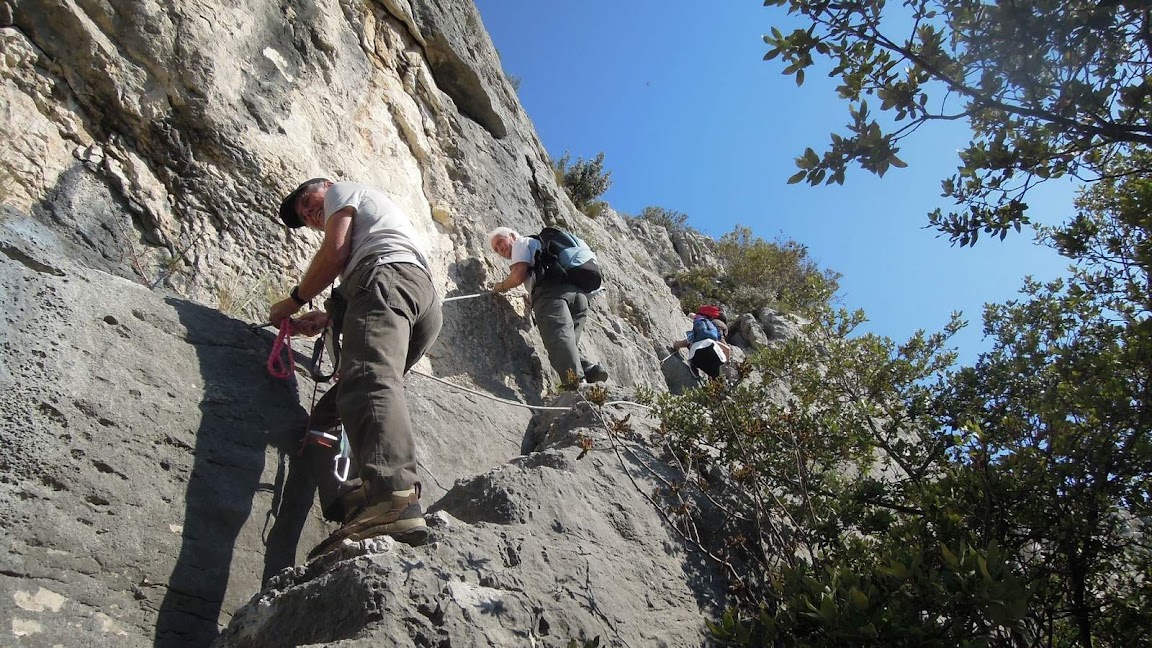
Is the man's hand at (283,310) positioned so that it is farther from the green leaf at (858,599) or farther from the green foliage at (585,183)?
the green foliage at (585,183)

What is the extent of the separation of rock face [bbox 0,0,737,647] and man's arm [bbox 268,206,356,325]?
55 cm

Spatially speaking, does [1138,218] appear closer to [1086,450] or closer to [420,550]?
[1086,450]

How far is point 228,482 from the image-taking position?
3.77m

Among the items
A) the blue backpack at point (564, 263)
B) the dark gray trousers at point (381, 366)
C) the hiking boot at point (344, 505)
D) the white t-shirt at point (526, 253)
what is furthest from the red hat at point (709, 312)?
the hiking boot at point (344, 505)

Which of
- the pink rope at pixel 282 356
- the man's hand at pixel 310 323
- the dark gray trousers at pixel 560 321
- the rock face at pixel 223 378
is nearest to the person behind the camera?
the rock face at pixel 223 378

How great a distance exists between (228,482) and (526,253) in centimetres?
393

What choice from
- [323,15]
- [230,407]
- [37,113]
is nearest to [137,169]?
[37,113]

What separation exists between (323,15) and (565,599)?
241 inches

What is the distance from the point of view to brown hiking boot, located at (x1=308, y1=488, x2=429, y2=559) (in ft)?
10.8

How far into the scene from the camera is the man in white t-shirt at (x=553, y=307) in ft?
22.8

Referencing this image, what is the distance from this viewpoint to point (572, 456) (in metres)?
4.33

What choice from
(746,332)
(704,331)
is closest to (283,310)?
(704,331)

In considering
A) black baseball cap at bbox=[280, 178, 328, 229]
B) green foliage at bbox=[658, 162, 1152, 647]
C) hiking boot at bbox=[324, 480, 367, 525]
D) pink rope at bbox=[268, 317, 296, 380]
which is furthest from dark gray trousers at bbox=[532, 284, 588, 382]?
hiking boot at bbox=[324, 480, 367, 525]

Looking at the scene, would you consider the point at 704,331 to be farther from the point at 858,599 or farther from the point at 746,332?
the point at 858,599
